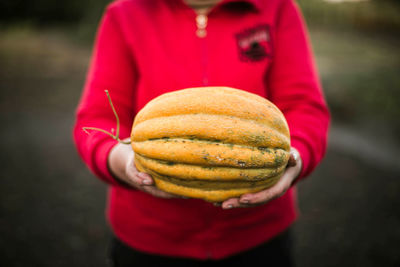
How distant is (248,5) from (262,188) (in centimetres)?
114

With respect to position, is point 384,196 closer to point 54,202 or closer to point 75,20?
point 54,202

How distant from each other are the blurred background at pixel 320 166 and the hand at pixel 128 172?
2.84 m

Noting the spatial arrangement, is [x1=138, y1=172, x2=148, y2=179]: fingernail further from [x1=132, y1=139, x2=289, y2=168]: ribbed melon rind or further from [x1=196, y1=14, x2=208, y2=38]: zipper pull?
[x1=196, y1=14, x2=208, y2=38]: zipper pull

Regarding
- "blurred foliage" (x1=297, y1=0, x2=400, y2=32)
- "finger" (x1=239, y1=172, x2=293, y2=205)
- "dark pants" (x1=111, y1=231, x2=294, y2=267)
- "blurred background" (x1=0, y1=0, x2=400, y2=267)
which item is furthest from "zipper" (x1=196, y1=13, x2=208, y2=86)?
"blurred foliage" (x1=297, y1=0, x2=400, y2=32)

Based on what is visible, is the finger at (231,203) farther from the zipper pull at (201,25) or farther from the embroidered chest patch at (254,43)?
the zipper pull at (201,25)

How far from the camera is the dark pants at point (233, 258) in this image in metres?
1.98

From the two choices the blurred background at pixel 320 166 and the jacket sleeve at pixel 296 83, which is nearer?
the jacket sleeve at pixel 296 83


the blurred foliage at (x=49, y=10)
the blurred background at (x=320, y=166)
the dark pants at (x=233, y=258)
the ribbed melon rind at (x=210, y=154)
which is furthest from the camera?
the blurred foliage at (x=49, y=10)

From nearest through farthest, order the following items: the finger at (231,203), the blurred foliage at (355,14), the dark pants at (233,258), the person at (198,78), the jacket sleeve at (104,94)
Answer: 1. the finger at (231,203)
2. the jacket sleeve at (104,94)
3. the person at (198,78)
4. the dark pants at (233,258)
5. the blurred foliage at (355,14)

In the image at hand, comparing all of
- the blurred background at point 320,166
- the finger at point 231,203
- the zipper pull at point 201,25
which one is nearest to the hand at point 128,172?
the finger at point 231,203

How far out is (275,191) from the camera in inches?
58.2

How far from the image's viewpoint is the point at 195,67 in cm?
186

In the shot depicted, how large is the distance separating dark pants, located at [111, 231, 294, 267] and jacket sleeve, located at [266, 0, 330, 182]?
643 mm

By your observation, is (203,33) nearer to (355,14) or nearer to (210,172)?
(210,172)
